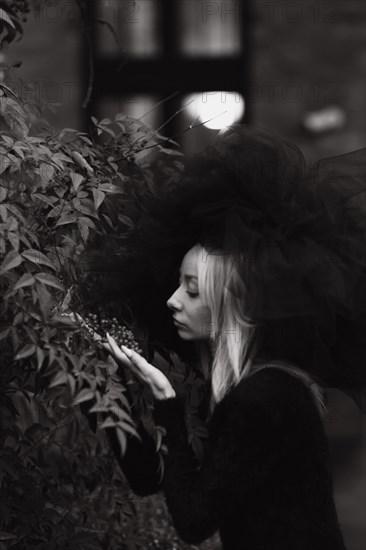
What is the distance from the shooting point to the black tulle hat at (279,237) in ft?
8.09

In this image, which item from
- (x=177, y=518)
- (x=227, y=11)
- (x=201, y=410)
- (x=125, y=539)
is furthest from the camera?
(x=227, y=11)

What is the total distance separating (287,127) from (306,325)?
4442 mm

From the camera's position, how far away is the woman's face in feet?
8.44

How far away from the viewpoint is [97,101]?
709 centimetres

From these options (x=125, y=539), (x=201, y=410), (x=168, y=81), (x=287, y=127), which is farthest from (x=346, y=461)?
(x=201, y=410)

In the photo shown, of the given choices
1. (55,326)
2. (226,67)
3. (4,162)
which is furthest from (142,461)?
(226,67)

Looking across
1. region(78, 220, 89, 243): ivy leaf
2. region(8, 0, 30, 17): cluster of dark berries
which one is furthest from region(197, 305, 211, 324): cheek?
region(8, 0, 30, 17): cluster of dark berries

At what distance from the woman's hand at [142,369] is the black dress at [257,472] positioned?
0.04 meters

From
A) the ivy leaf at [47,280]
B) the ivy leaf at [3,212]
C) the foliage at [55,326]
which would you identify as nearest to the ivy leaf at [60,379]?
the foliage at [55,326]

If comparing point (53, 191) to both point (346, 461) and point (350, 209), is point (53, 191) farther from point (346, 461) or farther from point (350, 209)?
point (346, 461)

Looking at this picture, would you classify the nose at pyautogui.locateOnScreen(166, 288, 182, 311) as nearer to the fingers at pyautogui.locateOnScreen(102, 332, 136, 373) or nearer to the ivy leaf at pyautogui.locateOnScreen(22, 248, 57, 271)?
the fingers at pyautogui.locateOnScreen(102, 332, 136, 373)

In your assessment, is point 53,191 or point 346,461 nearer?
point 53,191

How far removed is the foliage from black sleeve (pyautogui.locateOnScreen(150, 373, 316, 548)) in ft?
0.28

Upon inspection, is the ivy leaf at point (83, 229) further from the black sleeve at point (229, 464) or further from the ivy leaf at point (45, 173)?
the black sleeve at point (229, 464)
